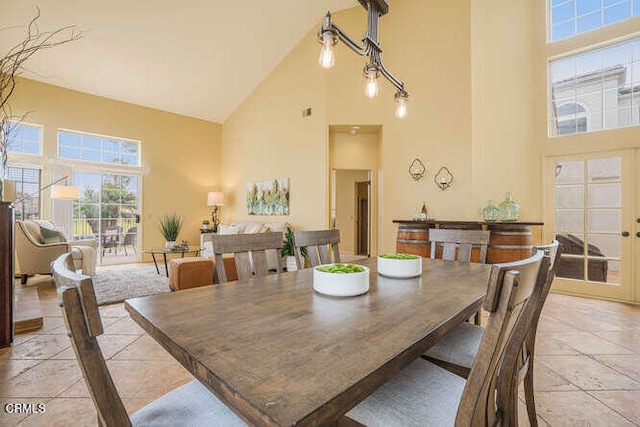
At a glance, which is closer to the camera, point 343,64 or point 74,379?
point 74,379

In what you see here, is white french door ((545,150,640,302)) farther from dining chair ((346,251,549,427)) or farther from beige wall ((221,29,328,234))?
dining chair ((346,251,549,427))

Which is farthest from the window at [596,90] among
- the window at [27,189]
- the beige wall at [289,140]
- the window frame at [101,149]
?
the window at [27,189]

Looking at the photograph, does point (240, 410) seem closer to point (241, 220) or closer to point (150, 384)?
point (150, 384)

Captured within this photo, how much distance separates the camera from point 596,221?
359 cm

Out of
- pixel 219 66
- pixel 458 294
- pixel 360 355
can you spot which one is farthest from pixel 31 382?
pixel 219 66

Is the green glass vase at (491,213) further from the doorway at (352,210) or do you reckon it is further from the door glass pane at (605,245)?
the doorway at (352,210)

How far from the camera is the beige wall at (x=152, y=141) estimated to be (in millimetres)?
5109

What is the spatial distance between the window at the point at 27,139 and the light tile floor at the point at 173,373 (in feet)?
12.3

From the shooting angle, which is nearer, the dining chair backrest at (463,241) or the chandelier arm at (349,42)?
the chandelier arm at (349,42)

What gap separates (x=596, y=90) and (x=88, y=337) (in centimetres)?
530

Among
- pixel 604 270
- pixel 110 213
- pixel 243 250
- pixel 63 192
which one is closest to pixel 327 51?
pixel 243 250

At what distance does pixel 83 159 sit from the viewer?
558cm

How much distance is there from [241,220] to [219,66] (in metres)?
3.23

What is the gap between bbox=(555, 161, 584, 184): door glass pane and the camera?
3695 mm
